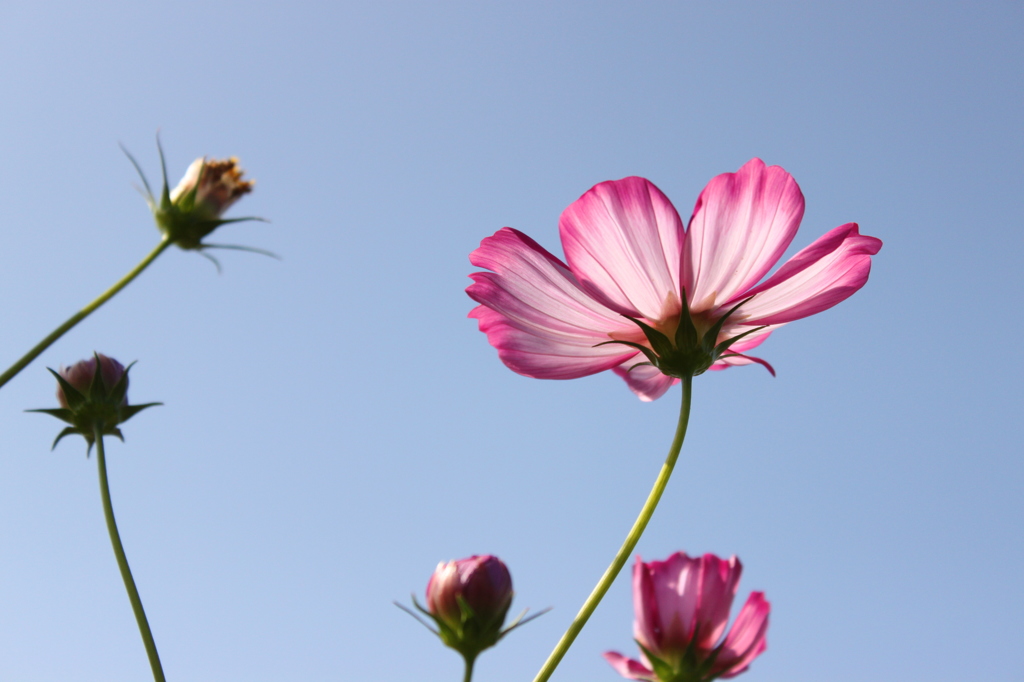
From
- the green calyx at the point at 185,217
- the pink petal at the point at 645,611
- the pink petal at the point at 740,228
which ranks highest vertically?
the pink petal at the point at 740,228

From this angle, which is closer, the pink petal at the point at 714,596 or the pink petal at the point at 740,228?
the pink petal at the point at 714,596

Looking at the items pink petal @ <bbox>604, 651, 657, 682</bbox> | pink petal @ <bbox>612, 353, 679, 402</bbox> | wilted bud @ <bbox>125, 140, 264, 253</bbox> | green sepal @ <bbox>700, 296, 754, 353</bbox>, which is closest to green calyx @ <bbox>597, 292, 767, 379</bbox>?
green sepal @ <bbox>700, 296, 754, 353</bbox>

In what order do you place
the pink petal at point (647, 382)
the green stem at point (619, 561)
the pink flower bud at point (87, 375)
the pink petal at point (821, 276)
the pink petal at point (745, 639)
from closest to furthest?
the green stem at point (619, 561) < the pink petal at point (745, 639) < the pink petal at point (821, 276) < the pink flower bud at point (87, 375) < the pink petal at point (647, 382)

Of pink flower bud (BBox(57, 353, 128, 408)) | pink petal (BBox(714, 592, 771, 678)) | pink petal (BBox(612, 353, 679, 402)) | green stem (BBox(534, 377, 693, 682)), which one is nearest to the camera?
green stem (BBox(534, 377, 693, 682))

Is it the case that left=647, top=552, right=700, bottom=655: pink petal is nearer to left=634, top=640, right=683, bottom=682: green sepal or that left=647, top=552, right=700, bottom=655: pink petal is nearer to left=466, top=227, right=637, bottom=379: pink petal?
left=634, top=640, right=683, bottom=682: green sepal

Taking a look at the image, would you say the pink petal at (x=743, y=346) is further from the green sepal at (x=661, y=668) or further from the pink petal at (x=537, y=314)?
the green sepal at (x=661, y=668)

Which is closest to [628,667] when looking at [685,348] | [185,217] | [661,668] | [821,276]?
[661,668]

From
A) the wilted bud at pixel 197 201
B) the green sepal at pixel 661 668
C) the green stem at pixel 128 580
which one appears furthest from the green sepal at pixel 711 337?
the green stem at pixel 128 580

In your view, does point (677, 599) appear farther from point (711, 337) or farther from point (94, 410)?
point (94, 410)
